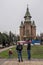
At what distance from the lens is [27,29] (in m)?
150

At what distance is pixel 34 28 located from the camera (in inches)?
6156

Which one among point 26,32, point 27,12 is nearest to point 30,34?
point 26,32

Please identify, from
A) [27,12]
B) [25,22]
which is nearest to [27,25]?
[25,22]

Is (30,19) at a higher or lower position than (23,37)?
higher

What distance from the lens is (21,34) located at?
152 meters

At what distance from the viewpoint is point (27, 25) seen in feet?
491

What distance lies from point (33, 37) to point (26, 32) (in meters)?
5.57

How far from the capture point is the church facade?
149125 mm

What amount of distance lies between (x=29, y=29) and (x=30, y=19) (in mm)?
6445

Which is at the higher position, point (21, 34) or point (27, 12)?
point (27, 12)

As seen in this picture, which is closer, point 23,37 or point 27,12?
point 23,37

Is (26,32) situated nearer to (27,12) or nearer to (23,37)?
(23,37)

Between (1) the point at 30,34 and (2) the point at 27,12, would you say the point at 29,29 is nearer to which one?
(1) the point at 30,34

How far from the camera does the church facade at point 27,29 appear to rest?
5871 inches
